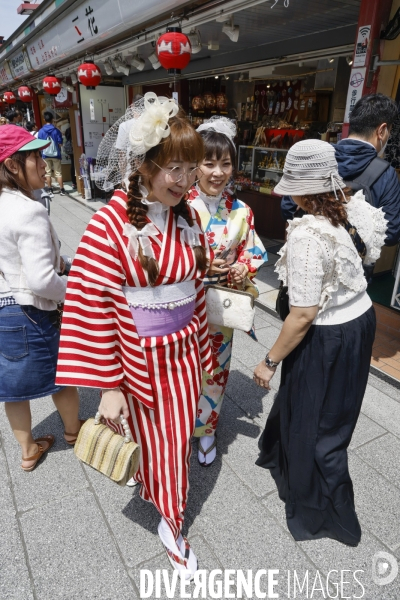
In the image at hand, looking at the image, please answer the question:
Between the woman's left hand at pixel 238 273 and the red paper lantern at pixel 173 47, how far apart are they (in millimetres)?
3573

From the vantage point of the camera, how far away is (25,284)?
195cm

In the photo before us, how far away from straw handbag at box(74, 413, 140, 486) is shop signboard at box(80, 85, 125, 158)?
387 inches

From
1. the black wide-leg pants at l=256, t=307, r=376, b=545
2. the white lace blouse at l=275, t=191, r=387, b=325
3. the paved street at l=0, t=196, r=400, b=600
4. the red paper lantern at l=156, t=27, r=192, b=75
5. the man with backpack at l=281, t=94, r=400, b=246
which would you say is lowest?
the paved street at l=0, t=196, r=400, b=600

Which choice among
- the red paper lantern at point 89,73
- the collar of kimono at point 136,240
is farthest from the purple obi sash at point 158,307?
the red paper lantern at point 89,73

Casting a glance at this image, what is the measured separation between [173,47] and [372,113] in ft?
9.65

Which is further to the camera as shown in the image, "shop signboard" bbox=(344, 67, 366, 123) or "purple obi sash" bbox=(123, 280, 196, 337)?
"shop signboard" bbox=(344, 67, 366, 123)

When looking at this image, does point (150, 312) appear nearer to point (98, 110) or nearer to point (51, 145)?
point (98, 110)

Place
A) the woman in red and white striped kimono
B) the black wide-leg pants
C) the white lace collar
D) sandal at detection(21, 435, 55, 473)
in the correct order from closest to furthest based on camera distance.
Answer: the woman in red and white striped kimono
the black wide-leg pants
the white lace collar
sandal at detection(21, 435, 55, 473)

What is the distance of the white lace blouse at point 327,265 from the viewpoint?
149 cm

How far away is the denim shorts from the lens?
2.01 metres

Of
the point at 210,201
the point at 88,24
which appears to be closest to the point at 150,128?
the point at 210,201

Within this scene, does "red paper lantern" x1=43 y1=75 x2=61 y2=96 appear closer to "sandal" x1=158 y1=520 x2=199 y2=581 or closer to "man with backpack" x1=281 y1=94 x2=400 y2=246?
"man with backpack" x1=281 y1=94 x2=400 y2=246

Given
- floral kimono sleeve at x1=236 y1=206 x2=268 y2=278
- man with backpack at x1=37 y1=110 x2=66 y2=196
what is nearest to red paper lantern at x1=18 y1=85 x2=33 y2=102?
man with backpack at x1=37 y1=110 x2=66 y2=196

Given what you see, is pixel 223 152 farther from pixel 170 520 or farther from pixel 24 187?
pixel 170 520
